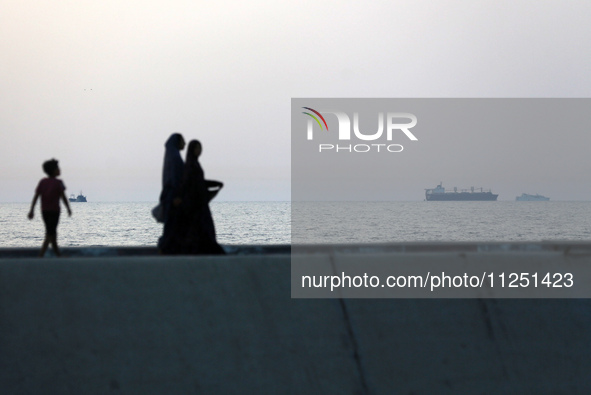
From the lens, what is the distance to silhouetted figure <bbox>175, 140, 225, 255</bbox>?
593 cm

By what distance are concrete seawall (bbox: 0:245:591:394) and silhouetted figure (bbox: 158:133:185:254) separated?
1.53 m

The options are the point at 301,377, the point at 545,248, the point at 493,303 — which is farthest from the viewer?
the point at 545,248

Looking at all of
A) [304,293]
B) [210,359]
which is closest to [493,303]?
[304,293]

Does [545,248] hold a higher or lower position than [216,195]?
lower

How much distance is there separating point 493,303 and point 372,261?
2.97 ft

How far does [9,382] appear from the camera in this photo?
4.16 meters

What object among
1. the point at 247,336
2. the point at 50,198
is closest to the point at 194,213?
the point at 50,198

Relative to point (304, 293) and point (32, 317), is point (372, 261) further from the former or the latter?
point (32, 317)

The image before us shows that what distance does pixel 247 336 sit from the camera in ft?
13.9

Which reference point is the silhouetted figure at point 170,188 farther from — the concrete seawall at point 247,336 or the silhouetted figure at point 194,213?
the concrete seawall at point 247,336

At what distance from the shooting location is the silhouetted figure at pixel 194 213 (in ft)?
19.5

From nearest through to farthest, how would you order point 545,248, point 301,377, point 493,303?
point 301,377 → point 493,303 → point 545,248

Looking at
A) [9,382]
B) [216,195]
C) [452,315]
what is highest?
[216,195]

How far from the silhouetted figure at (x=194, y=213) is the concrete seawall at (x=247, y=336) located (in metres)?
1.51
